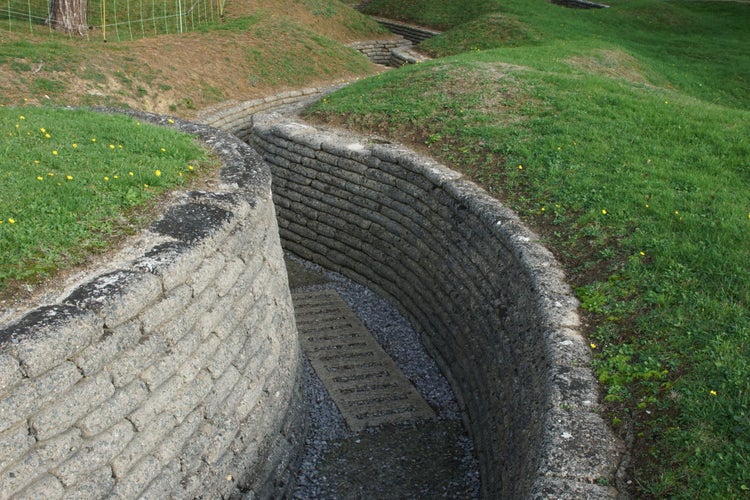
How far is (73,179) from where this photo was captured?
197 inches

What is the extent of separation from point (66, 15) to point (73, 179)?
947 cm

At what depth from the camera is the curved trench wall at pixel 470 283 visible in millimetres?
4105

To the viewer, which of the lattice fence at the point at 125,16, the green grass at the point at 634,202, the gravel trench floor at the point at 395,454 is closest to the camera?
the green grass at the point at 634,202

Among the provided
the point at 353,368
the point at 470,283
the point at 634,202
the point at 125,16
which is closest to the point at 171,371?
the point at 353,368

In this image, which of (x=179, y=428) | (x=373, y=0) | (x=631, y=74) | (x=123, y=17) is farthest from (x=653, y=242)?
(x=373, y=0)

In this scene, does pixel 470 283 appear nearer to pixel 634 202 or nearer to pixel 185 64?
pixel 634 202

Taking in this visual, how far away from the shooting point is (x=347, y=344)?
291 inches

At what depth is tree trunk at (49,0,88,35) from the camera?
42.2 feet

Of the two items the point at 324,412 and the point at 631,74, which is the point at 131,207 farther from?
the point at 631,74

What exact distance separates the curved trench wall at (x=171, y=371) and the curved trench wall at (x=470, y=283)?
67.3 inches

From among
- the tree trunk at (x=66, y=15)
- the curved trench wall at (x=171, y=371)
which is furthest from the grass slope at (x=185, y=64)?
the curved trench wall at (x=171, y=371)

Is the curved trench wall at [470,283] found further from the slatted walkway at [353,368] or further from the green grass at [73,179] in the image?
the green grass at [73,179]

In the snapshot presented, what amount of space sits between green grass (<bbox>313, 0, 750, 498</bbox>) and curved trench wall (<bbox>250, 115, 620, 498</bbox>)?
0.76 ft

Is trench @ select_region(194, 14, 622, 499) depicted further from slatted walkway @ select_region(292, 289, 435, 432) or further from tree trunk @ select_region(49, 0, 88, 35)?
tree trunk @ select_region(49, 0, 88, 35)
